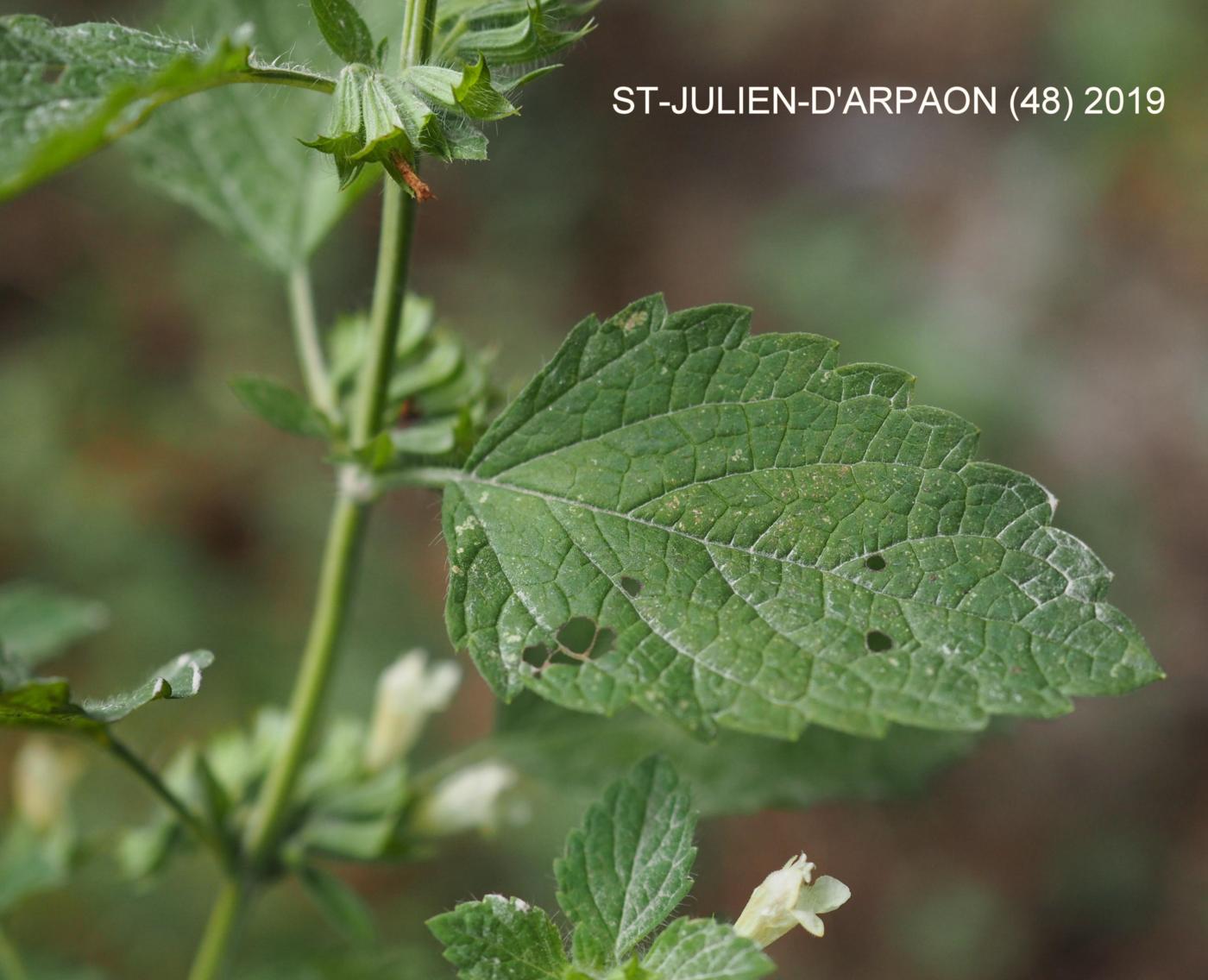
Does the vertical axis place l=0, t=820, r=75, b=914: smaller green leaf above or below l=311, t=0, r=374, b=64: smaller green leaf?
below

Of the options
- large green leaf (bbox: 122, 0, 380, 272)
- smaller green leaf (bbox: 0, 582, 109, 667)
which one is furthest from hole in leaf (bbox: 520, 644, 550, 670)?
smaller green leaf (bbox: 0, 582, 109, 667)

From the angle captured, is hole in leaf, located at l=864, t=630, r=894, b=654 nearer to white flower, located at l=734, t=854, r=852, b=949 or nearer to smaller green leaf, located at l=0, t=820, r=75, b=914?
white flower, located at l=734, t=854, r=852, b=949

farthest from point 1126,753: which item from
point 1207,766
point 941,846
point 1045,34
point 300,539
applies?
point 1045,34

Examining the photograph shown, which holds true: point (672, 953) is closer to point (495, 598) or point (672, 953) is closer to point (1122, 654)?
point (495, 598)

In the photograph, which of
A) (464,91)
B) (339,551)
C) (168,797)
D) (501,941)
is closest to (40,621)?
(168,797)

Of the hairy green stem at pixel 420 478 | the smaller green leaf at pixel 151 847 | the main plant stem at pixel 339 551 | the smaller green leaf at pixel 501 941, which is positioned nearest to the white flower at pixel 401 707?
the main plant stem at pixel 339 551

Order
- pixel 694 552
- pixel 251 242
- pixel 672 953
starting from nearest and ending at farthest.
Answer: pixel 672 953 → pixel 694 552 → pixel 251 242

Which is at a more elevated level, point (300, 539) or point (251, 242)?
point (251, 242)
